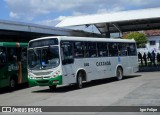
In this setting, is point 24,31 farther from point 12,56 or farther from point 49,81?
point 49,81

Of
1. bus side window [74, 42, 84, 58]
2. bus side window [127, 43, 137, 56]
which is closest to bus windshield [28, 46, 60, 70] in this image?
bus side window [74, 42, 84, 58]

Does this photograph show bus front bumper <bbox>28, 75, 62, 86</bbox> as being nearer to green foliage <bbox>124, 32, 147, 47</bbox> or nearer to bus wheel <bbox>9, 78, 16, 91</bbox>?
bus wheel <bbox>9, 78, 16, 91</bbox>

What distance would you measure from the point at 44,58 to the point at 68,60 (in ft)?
3.99

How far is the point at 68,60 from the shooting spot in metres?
18.7

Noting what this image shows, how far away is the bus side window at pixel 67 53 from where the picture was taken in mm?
18344

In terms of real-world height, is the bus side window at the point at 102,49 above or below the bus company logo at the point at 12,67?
above

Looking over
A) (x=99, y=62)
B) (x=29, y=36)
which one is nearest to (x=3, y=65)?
(x=99, y=62)

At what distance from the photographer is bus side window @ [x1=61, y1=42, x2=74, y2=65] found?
18344 mm

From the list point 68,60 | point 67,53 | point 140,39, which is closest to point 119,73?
point 68,60

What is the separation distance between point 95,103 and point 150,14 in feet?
62.6

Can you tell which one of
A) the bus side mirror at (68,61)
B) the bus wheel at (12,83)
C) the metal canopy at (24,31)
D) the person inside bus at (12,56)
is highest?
the metal canopy at (24,31)

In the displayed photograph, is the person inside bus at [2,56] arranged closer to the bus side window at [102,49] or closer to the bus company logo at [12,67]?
the bus company logo at [12,67]

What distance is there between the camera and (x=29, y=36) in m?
32.8

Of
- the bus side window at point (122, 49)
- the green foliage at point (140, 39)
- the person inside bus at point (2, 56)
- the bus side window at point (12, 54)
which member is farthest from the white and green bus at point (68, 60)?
the green foliage at point (140, 39)
